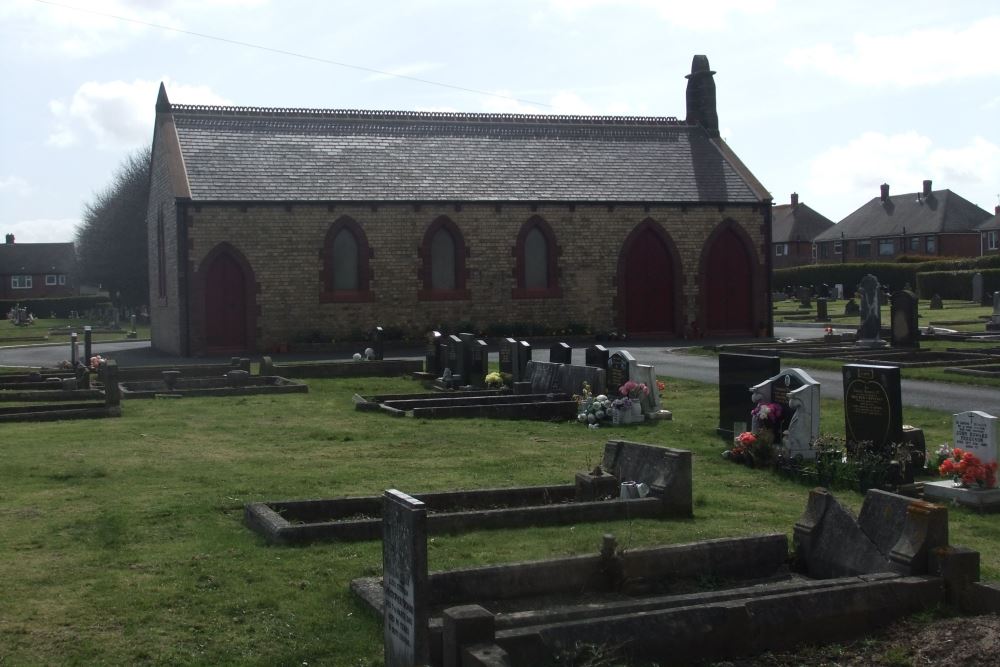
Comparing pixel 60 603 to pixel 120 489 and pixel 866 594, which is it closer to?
A: pixel 120 489

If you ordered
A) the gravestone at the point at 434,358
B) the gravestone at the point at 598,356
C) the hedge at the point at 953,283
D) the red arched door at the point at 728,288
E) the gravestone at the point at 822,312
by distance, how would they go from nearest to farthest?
the gravestone at the point at 598,356 < the gravestone at the point at 434,358 < the red arched door at the point at 728,288 < the gravestone at the point at 822,312 < the hedge at the point at 953,283

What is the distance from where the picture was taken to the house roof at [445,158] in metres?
34.8

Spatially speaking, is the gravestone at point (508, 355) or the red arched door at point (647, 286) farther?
the red arched door at point (647, 286)

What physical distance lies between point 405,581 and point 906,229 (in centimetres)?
8924

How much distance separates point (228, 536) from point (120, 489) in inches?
104

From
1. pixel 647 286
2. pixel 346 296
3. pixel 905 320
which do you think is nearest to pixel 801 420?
pixel 905 320

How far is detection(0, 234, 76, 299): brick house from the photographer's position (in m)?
101

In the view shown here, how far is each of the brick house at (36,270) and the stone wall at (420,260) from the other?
70048 millimetres

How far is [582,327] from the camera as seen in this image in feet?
121

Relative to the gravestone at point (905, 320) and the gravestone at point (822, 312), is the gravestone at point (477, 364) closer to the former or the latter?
the gravestone at point (905, 320)

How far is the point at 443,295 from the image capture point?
35750 mm

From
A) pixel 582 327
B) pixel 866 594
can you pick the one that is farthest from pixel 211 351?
pixel 866 594

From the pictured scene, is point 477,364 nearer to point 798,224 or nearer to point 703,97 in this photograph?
point 703,97

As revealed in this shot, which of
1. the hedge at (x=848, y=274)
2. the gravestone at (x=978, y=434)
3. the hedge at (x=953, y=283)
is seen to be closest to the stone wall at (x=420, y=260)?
the hedge at (x=953, y=283)
